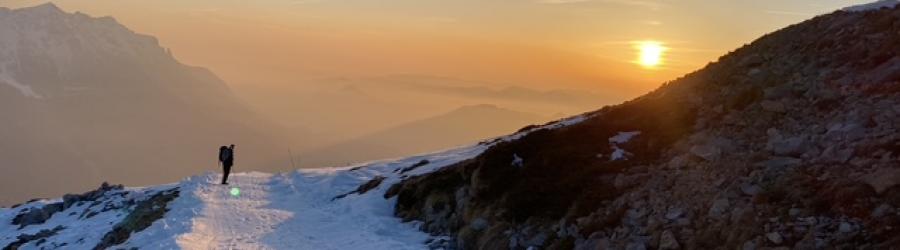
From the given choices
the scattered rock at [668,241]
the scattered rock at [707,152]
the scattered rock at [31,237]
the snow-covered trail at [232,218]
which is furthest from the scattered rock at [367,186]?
the scattered rock at [668,241]

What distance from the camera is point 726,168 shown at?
16641 mm

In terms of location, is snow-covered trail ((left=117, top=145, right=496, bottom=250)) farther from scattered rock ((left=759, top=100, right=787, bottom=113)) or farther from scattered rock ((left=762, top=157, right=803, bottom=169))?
scattered rock ((left=759, top=100, right=787, bottom=113))

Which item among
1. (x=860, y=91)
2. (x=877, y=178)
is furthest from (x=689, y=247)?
(x=860, y=91)

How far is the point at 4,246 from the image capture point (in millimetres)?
36938

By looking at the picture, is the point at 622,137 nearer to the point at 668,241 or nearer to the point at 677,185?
the point at 677,185

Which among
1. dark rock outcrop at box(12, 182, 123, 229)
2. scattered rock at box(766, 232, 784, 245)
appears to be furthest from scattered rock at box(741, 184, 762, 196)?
dark rock outcrop at box(12, 182, 123, 229)

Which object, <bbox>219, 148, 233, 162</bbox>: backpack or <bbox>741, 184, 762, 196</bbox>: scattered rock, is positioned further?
<bbox>219, 148, 233, 162</bbox>: backpack

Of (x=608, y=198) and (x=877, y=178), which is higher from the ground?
(x=877, y=178)

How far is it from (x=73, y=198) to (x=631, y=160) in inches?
1595

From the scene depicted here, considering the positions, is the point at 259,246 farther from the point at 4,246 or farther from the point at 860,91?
the point at 4,246

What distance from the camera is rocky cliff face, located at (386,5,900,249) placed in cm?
1344

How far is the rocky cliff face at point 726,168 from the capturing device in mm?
13438

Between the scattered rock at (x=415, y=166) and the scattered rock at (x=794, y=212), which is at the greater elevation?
the scattered rock at (x=794, y=212)

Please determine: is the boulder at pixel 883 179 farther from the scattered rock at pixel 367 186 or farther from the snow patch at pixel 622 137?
the scattered rock at pixel 367 186
